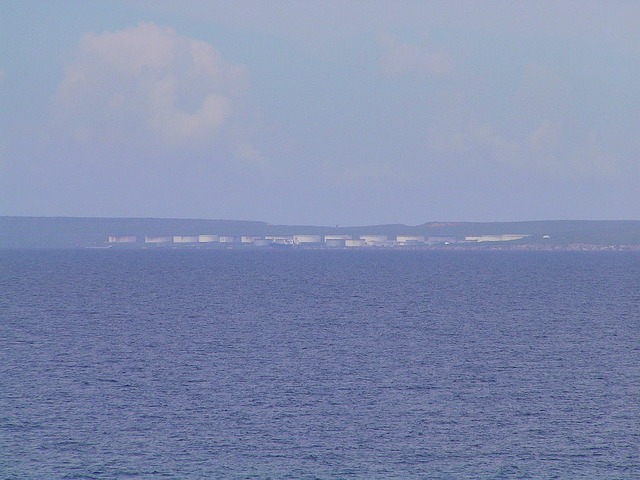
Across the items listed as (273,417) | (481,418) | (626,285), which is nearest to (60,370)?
(273,417)

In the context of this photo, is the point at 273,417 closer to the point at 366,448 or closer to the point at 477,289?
the point at 366,448

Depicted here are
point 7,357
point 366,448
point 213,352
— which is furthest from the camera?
point 213,352

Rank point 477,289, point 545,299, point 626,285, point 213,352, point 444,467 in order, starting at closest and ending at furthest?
point 444,467, point 213,352, point 545,299, point 477,289, point 626,285

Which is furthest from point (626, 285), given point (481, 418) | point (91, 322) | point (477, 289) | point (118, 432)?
point (118, 432)

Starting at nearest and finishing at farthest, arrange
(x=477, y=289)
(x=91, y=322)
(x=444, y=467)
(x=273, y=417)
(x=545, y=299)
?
(x=444, y=467) → (x=273, y=417) → (x=91, y=322) → (x=545, y=299) → (x=477, y=289)

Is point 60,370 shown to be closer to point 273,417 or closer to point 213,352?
point 213,352

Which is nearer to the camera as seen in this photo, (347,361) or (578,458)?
(578,458)
